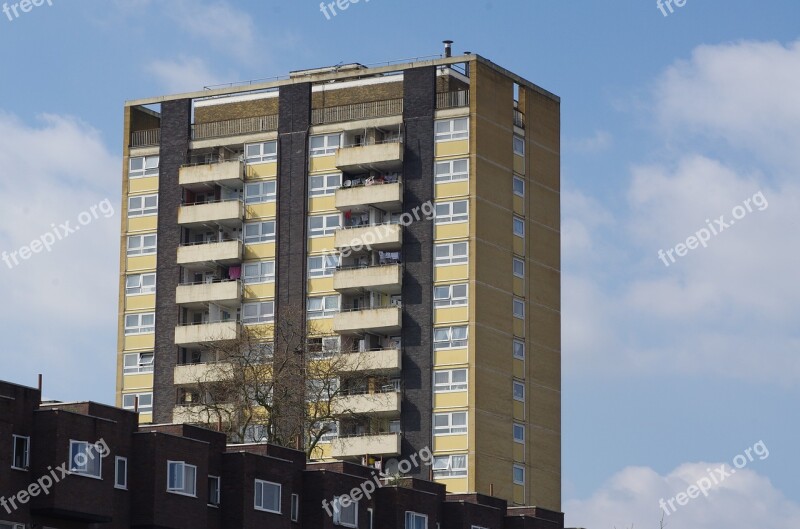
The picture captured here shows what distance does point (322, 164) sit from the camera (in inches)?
5438

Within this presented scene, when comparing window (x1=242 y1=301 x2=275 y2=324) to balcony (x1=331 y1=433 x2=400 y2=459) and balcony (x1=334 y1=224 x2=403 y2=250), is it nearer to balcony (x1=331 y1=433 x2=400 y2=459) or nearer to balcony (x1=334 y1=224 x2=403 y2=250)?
balcony (x1=334 y1=224 x2=403 y2=250)

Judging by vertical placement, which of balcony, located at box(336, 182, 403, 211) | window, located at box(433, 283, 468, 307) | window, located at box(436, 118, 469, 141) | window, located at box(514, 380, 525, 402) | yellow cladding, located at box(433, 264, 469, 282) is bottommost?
window, located at box(514, 380, 525, 402)

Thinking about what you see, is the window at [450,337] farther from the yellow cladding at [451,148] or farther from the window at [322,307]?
the yellow cladding at [451,148]

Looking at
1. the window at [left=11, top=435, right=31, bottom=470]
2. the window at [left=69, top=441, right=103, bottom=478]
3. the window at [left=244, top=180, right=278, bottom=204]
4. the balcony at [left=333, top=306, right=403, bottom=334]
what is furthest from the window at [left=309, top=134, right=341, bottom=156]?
the window at [left=11, top=435, right=31, bottom=470]

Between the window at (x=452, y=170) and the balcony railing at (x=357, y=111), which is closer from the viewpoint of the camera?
the window at (x=452, y=170)

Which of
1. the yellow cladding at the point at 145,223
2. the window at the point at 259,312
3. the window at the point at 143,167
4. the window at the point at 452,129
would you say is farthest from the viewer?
the window at the point at 143,167

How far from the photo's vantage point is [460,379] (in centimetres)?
12950

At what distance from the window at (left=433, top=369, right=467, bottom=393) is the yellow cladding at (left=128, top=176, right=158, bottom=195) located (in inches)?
1084

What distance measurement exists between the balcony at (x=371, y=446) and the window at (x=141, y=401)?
16.0m

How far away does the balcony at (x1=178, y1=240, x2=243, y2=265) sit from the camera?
456 ft

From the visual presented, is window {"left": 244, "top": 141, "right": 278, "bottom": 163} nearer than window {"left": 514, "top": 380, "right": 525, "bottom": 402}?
No

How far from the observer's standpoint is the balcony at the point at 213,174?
13988cm

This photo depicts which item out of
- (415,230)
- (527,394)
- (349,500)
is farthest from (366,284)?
(349,500)

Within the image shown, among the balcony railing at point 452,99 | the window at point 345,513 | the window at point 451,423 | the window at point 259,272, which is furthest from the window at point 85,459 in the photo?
the balcony railing at point 452,99
